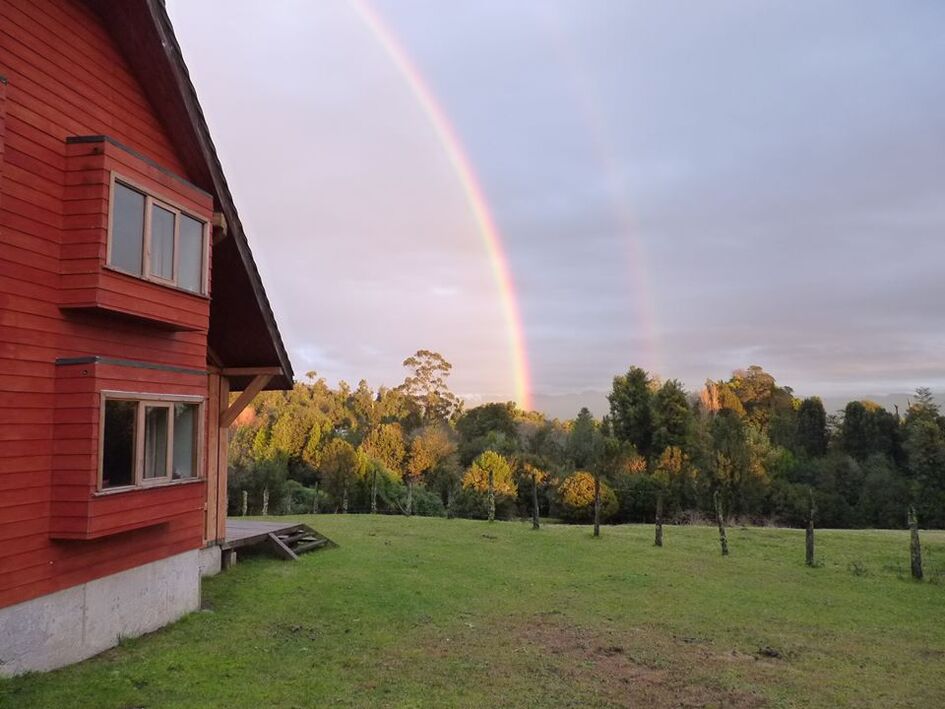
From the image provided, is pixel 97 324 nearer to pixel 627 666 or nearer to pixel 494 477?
pixel 627 666

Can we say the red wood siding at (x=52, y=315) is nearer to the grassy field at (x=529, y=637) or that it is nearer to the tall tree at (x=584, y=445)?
the grassy field at (x=529, y=637)

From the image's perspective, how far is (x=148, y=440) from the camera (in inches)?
363

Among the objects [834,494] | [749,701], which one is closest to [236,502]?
[749,701]

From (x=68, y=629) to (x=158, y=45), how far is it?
8.15m

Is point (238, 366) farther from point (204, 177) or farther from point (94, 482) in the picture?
point (94, 482)

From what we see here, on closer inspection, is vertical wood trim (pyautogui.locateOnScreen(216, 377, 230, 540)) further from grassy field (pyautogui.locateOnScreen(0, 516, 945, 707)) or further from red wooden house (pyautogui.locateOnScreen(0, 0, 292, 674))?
red wooden house (pyautogui.locateOnScreen(0, 0, 292, 674))

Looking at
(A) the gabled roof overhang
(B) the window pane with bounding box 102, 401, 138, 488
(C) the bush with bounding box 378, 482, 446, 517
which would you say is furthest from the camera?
(C) the bush with bounding box 378, 482, 446, 517

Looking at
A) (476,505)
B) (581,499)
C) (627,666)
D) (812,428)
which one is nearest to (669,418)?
(812,428)

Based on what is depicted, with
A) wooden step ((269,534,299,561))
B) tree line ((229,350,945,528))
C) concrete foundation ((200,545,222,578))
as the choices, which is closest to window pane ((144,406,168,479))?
concrete foundation ((200,545,222,578))

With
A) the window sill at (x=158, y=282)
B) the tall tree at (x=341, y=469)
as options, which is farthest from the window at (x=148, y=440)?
the tall tree at (x=341, y=469)

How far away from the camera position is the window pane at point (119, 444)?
8352 mm

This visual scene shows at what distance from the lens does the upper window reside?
28.3ft

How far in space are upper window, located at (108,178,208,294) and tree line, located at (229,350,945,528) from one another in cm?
1686

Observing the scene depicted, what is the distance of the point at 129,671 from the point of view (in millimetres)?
7750
